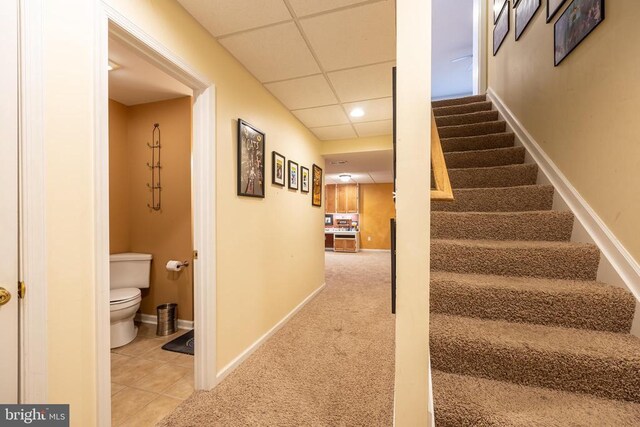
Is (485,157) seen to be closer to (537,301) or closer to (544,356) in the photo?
(537,301)

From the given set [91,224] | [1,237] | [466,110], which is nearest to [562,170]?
[466,110]

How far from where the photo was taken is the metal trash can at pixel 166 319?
255 centimetres

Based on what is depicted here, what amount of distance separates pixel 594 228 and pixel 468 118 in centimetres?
189

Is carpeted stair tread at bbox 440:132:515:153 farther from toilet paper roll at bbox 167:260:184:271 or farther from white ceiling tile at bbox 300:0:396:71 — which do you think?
toilet paper roll at bbox 167:260:184:271

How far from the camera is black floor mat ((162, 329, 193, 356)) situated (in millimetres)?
2258

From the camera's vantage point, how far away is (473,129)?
9.00 feet

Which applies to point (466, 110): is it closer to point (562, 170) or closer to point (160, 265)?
point (562, 170)

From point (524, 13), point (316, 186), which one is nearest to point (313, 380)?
point (316, 186)

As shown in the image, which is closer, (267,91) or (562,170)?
(562,170)

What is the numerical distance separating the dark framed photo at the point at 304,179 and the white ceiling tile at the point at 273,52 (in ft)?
4.15

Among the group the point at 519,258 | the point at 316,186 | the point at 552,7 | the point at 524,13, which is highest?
→ the point at 524,13

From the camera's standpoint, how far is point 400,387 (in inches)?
41.9

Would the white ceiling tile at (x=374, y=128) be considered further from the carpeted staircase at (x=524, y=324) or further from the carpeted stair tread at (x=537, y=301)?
the carpeted stair tread at (x=537, y=301)

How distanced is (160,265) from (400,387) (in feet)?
8.74
